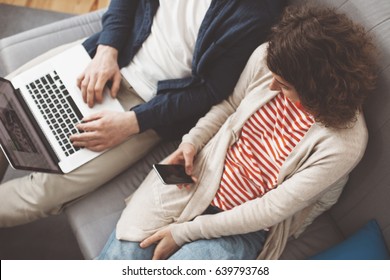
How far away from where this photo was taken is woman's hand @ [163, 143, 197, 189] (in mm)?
1056

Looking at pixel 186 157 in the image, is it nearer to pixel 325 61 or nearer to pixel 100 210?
pixel 100 210

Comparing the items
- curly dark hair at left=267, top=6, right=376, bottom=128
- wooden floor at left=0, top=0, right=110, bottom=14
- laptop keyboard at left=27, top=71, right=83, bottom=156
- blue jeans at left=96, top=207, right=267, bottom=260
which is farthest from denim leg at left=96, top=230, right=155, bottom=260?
wooden floor at left=0, top=0, right=110, bottom=14

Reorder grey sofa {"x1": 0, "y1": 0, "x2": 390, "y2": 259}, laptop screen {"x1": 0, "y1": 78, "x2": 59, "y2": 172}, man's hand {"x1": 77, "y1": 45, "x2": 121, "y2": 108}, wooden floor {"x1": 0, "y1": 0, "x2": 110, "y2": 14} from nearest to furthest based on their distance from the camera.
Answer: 1. grey sofa {"x1": 0, "y1": 0, "x2": 390, "y2": 259}
2. laptop screen {"x1": 0, "y1": 78, "x2": 59, "y2": 172}
3. man's hand {"x1": 77, "y1": 45, "x2": 121, "y2": 108}
4. wooden floor {"x1": 0, "y1": 0, "x2": 110, "y2": 14}

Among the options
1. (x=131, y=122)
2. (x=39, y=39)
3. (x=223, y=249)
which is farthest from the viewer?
(x=39, y=39)

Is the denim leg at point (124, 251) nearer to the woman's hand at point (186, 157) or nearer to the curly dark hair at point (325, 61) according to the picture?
the woman's hand at point (186, 157)

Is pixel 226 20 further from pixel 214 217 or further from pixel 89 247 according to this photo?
pixel 89 247

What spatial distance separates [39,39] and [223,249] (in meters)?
0.95

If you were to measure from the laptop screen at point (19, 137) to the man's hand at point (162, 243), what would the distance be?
1.07ft

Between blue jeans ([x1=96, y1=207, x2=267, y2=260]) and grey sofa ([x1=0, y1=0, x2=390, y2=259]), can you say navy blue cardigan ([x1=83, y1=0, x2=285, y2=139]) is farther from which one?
blue jeans ([x1=96, y1=207, x2=267, y2=260])

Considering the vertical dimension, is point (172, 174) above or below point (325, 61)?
below

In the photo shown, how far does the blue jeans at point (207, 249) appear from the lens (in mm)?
1000

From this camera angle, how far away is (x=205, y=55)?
105 centimetres

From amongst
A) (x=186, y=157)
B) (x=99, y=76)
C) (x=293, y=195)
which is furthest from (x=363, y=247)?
(x=99, y=76)

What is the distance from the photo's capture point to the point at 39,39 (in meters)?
1.34
